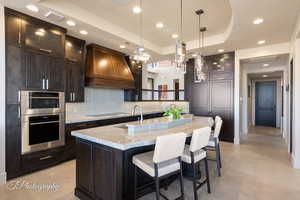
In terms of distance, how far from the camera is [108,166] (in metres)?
1.82

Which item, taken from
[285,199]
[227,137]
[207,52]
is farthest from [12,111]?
[227,137]

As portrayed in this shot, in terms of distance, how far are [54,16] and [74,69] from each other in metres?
1.26

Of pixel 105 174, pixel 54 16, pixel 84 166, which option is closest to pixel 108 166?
pixel 105 174

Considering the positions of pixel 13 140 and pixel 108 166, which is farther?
pixel 13 140

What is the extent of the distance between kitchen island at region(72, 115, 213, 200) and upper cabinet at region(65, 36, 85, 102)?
189cm

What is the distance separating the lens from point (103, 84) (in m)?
4.14

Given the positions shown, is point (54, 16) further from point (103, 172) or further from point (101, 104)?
point (103, 172)

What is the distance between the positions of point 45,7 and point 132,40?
200cm

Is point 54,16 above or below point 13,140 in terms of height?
above

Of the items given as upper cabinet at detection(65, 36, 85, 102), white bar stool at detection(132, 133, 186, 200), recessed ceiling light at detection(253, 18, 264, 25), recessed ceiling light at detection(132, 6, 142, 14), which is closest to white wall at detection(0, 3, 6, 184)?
upper cabinet at detection(65, 36, 85, 102)

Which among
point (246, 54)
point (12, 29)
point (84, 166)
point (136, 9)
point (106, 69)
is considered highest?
point (136, 9)

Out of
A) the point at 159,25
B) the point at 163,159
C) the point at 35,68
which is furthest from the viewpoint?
the point at 159,25

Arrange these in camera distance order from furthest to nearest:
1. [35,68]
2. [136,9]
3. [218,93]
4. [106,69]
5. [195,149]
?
[218,93] → [106,69] → [136,9] → [35,68] → [195,149]

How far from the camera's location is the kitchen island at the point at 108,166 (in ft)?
5.72
